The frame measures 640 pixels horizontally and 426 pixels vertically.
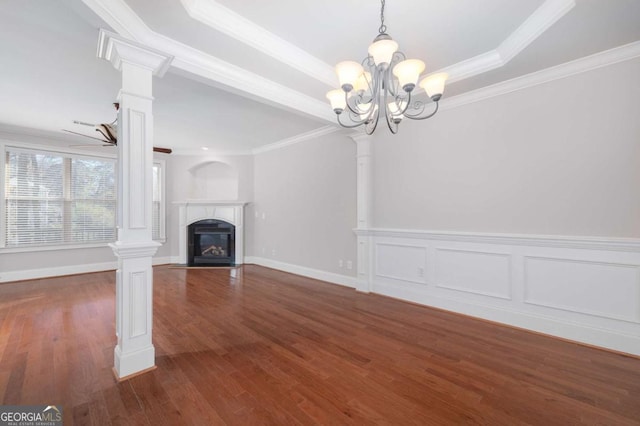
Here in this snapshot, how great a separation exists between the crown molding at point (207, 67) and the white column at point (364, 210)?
2.54ft

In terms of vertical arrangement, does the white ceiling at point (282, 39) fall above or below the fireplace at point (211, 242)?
above

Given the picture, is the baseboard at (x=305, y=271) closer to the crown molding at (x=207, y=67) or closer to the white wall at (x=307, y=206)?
the white wall at (x=307, y=206)

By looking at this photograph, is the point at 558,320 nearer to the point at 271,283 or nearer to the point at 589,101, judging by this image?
the point at 589,101

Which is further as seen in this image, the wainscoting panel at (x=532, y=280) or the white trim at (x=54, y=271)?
the white trim at (x=54, y=271)

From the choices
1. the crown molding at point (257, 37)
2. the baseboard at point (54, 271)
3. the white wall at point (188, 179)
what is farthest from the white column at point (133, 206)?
the baseboard at point (54, 271)

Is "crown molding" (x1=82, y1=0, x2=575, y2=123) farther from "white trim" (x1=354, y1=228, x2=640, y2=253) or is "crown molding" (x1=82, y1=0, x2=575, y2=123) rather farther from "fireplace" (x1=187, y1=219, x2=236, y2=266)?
"fireplace" (x1=187, y1=219, x2=236, y2=266)

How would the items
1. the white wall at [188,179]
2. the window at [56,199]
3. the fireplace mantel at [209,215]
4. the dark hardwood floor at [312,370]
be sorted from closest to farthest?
the dark hardwood floor at [312,370] < the window at [56,199] < the fireplace mantel at [209,215] < the white wall at [188,179]

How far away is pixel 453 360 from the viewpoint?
2.25 metres

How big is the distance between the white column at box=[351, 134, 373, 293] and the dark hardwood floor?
735 millimetres

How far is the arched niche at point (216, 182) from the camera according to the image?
708cm

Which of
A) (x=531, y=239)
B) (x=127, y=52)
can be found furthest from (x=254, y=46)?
(x=531, y=239)

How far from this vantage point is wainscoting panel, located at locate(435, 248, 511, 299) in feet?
9.88

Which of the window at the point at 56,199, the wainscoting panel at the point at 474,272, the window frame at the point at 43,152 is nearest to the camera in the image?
the wainscoting panel at the point at 474,272

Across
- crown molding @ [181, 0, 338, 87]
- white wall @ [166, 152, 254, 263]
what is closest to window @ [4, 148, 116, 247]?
white wall @ [166, 152, 254, 263]
